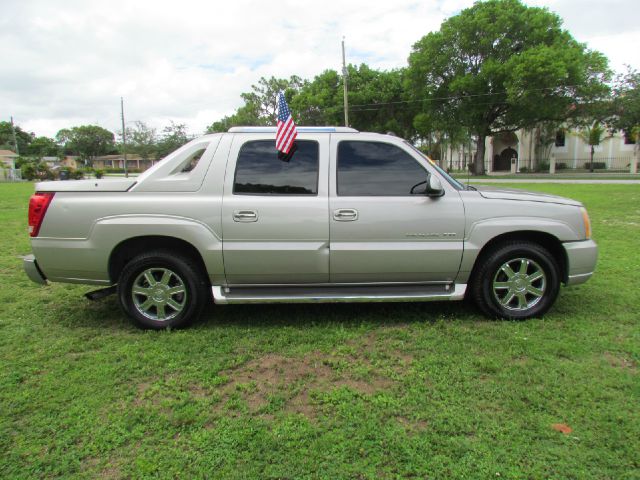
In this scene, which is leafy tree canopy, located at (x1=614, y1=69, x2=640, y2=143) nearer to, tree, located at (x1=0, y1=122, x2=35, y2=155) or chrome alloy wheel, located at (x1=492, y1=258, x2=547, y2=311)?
chrome alloy wheel, located at (x1=492, y1=258, x2=547, y2=311)

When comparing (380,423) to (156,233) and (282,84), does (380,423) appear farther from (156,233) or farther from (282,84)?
(282,84)

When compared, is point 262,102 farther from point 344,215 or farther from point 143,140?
point 344,215

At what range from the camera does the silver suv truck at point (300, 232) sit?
3.96 metres

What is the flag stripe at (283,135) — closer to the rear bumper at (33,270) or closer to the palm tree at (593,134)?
the rear bumper at (33,270)

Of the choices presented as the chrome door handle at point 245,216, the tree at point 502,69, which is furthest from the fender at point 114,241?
the tree at point 502,69

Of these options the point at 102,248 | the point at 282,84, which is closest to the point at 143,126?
the point at 282,84

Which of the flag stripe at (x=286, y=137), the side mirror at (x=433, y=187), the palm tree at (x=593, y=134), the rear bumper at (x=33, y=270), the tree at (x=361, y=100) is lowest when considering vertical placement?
the rear bumper at (x=33, y=270)

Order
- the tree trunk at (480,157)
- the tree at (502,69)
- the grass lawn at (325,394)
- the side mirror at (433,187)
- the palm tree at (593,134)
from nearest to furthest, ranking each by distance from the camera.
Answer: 1. the grass lawn at (325,394)
2. the side mirror at (433,187)
3. the tree at (502,69)
4. the tree trunk at (480,157)
5. the palm tree at (593,134)

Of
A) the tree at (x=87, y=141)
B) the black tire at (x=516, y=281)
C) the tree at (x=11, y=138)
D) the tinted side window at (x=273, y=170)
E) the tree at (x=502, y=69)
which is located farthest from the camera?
the tree at (x=87, y=141)

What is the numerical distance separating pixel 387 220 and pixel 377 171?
1.62 ft

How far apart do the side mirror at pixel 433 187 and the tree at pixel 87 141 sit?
107 meters

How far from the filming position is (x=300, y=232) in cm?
397

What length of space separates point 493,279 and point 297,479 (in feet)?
9.00

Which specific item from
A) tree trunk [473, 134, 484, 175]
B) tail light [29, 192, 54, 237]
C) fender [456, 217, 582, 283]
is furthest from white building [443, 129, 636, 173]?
tail light [29, 192, 54, 237]
